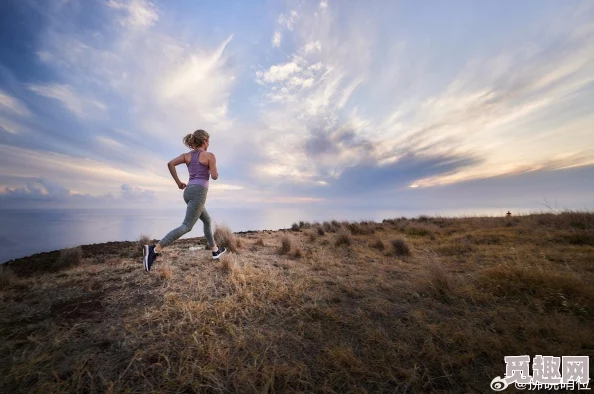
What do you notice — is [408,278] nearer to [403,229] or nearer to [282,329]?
[282,329]

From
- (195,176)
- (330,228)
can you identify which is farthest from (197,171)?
(330,228)

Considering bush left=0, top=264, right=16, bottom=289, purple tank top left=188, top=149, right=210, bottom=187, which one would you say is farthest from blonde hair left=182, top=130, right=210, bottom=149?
bush left=0, top=264, right=16, bottom=289

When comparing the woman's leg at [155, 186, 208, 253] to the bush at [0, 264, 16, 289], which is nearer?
the bush at [0, 264, 16, 289]

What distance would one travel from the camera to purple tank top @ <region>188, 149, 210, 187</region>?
15.2ft

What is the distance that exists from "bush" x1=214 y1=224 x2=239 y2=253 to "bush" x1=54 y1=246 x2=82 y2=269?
3121mm

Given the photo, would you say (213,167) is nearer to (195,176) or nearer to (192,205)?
(195,176)

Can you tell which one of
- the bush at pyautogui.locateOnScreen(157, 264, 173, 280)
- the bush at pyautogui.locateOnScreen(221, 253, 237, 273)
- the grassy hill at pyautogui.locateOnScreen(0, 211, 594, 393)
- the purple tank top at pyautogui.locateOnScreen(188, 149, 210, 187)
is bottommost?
the grassy hill at pyautogui.locateOnScreen(0, 211, 594, 393)

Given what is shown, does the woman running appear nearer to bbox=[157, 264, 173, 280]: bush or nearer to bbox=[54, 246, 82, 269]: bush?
bbox=[157, 264, 173, 280]: bush

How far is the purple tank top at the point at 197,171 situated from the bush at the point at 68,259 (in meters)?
3.45

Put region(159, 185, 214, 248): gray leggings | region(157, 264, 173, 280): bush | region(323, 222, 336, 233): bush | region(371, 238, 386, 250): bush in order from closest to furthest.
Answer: region(157, 264, 173, 280): bush < region(159, 185, 214, 248): gray leggings < region(371, 238, 386, 250): bush < region(323, 222, 336, 233): bush

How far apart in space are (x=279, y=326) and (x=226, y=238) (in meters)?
4.73

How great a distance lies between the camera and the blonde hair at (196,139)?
4.76 meters

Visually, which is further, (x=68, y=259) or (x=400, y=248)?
(x=400, y=248)

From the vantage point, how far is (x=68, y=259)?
5.47 meters
